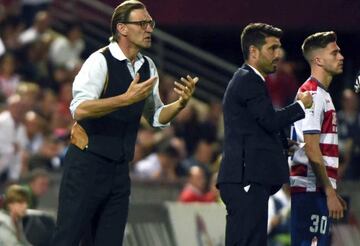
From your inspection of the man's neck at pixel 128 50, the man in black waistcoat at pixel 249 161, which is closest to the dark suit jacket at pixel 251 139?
the man in black waistcoat at pixel 249 161

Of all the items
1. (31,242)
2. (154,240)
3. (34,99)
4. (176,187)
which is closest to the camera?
(31,242)

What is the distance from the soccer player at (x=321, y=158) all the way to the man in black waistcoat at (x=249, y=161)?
0.87 ft

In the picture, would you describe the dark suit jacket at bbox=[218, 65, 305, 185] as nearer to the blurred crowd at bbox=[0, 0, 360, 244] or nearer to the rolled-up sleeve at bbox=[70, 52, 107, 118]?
the rolled-up sleeve at bbox=[70, 52, 107, 118]

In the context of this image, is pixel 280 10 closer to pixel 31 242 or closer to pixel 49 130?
pixel 49 130

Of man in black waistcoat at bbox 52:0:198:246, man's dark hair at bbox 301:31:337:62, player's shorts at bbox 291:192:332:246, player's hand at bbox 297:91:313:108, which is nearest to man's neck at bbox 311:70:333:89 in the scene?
man's dark hair at bbox 301:31:337:62

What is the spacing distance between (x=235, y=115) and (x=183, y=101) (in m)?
0.38

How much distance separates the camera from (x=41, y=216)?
11.5 metres

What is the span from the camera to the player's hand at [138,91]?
8805mm

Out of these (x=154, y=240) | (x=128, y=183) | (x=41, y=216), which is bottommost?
(x=154, y=240)

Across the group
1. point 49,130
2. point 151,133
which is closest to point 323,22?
point 151,133

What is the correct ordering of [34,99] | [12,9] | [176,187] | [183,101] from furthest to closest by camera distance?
[12,9] → [34,99] → [176,187] → [183,101]

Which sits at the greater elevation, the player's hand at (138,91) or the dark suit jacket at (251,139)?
the player's hand at (138,91)

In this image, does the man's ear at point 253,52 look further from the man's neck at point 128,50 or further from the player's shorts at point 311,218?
the player's shorts at point 311,218

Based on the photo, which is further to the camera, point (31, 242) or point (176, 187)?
point (176, 187)
